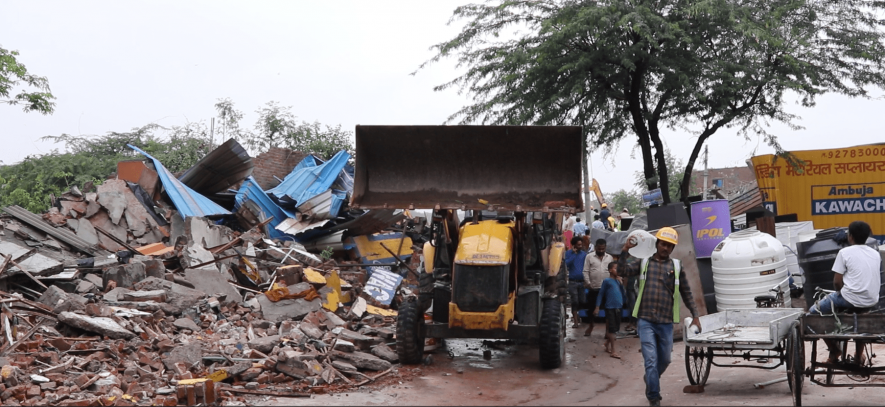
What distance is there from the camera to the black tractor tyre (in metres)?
9.53

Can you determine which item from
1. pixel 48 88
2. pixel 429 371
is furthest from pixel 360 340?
pixel 48 88

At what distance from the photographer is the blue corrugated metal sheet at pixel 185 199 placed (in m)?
15.5

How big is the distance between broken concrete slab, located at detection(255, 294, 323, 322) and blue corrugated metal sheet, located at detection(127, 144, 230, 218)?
510cm

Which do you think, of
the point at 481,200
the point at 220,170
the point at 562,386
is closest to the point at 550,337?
the point at 562,386

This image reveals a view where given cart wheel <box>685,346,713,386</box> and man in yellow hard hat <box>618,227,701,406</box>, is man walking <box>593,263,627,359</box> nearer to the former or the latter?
cart wheel <box>685,346,713,386</box>

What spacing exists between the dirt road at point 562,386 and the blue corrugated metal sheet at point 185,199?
762 centimetres

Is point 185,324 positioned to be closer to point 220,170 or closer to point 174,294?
point 174,294

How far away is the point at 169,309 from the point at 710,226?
343 inches

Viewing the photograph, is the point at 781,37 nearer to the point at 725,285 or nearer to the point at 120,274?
the point at 725,285

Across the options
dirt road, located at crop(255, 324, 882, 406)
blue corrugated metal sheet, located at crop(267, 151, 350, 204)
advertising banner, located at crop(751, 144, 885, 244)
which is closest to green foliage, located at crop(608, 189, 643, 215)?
advertising banner, located at crop(751, 144, 885, 244)

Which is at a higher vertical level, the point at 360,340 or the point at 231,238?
the point at 231,238

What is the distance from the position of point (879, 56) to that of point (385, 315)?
12.5 m

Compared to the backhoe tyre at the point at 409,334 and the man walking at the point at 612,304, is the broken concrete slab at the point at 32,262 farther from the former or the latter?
the man walking at the point at 612,304

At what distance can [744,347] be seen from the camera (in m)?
6.89
